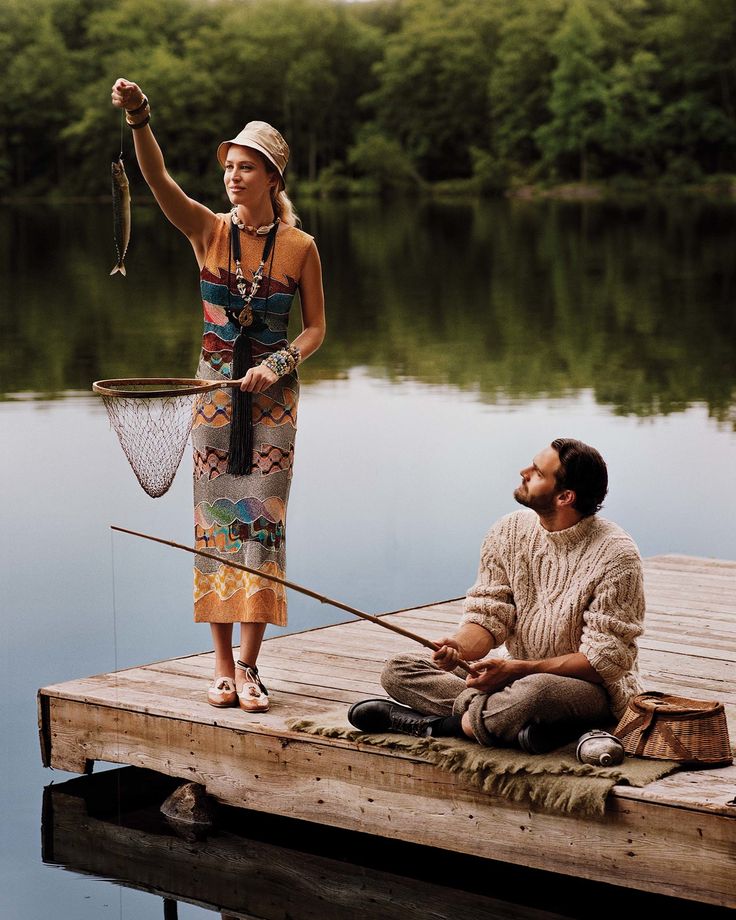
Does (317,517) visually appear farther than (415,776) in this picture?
Yes

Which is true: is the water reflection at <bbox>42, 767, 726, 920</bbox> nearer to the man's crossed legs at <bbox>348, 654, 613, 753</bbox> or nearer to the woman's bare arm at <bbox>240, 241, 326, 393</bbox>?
the man's crossed legs at <bbox>348, 654, 613, 753</bbox>

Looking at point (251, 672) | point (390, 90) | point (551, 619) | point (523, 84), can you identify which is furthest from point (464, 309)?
point (390, 90)

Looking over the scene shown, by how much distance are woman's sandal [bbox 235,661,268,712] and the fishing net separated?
0.68 m

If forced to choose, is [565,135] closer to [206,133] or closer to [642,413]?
[206,133]

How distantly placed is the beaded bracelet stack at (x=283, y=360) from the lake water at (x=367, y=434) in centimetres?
174

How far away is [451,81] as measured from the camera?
79.8m

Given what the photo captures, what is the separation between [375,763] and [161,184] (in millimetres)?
1897

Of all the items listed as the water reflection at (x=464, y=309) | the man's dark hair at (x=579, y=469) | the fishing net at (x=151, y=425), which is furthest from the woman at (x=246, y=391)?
the water reflection at (x=464, y=309)

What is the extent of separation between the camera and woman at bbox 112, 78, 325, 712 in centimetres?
538

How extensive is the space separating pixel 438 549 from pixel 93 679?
5.36 metres

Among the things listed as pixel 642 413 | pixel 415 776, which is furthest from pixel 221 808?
pixel 642 413

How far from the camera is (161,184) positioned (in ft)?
17.1

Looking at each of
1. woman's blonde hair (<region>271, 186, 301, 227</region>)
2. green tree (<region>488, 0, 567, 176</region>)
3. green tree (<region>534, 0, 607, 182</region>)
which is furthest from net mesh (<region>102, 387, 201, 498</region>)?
green tree (<region>488, 0, 567, 176</region>)

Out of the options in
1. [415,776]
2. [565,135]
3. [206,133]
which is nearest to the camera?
[415,776]
